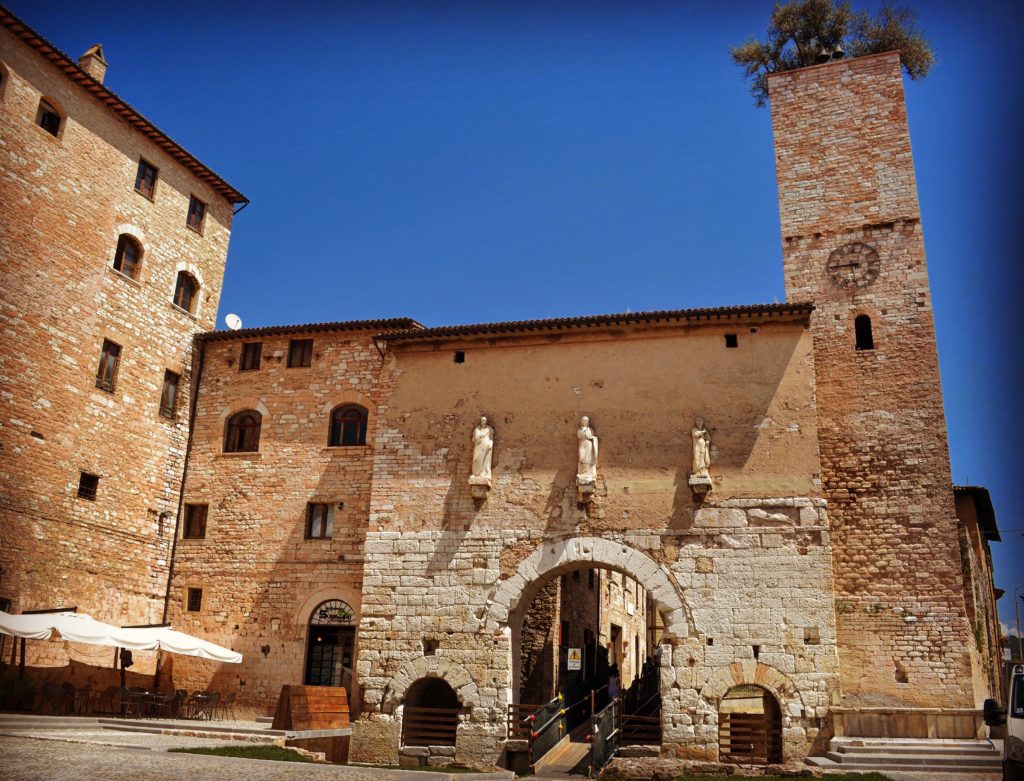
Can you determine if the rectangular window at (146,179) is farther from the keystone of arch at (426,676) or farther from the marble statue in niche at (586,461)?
the keystone of arch at (426,676)

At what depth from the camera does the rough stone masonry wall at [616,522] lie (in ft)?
57.9

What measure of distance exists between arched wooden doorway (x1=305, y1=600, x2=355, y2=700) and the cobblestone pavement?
8.45 metres

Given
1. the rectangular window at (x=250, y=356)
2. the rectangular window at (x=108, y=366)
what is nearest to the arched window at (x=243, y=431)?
the rectangular window at (x=250, y=356)

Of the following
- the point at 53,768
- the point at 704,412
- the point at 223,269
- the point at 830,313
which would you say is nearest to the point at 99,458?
the point at 223,269

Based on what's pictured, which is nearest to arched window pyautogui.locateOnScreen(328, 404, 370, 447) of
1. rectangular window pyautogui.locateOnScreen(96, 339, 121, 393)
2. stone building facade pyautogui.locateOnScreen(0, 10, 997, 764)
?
stone building facade pyautogui.locateOnScreen(0, 10, 997, 764)

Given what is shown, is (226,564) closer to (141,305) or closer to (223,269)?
(141,305)

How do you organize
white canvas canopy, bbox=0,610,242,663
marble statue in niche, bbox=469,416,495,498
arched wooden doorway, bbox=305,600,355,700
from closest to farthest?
white canvas canopy, bbox=0,610,242,663, marble statue in niche, bbox=469,416,495,498, arched wooden doorway, bbox=305,600,355,700

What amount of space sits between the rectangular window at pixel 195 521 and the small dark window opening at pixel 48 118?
9.75 m

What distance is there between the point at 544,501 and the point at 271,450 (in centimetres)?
798

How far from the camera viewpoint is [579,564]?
19.1 metres

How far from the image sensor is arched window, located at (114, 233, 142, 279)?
23125mm

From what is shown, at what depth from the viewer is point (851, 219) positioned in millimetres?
21516

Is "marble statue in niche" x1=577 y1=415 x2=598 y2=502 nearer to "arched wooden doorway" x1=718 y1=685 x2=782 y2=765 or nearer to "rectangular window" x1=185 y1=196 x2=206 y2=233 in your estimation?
"arched wooden doorway" x1=718 y1=685 x2=782 y2=765

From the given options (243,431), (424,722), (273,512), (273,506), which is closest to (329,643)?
(273,512)
